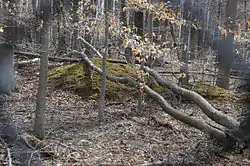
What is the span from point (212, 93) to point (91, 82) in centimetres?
345

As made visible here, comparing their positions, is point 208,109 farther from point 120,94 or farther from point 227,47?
point 120,94

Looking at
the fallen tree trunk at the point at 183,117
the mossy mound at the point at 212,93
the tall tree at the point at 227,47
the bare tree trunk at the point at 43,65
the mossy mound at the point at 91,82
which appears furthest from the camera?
the mossy mound at the point at 91,82

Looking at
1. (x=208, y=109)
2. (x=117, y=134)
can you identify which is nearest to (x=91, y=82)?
(x=117, y=134)

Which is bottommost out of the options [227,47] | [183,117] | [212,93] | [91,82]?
[183,117]

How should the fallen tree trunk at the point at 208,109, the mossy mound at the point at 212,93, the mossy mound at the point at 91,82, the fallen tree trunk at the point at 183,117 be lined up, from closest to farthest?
the fallen tree trunk at the point at 208,109, the fallen tree trunk at the point at 183,117, the mossy mound at the point at 212,93, the mossy mound at the point at 91,82

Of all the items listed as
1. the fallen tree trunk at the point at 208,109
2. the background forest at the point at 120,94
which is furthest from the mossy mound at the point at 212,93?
the fallen tree trunk at the point at 208,109

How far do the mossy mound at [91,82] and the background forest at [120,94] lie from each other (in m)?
0.03

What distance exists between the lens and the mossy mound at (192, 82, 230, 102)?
7.68 metres

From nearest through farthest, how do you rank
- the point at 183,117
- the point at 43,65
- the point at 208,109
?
the point at 43,65 → the point at 208,109 → the point at 183,117

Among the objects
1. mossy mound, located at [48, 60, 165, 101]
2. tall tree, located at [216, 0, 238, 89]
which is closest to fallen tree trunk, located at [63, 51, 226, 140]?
mossy mound, located at [48, 60, 165, 101]

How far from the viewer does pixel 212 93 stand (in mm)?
7797

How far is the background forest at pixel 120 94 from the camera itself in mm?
4363

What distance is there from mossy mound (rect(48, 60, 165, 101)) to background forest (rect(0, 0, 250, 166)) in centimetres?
3

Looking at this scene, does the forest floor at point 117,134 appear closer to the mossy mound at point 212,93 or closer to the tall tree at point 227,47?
the mossy mound at point 212,93
